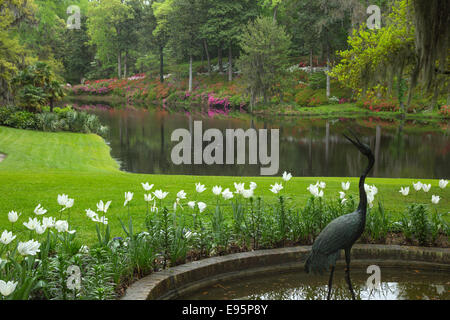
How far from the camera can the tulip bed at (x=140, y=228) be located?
340cm

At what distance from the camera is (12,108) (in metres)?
25.4

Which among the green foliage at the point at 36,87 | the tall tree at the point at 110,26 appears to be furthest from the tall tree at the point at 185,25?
the green foliage at the point at 36,87

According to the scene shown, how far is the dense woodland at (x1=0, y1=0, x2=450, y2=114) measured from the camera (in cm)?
932

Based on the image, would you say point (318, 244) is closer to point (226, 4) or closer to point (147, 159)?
point (147, 159)

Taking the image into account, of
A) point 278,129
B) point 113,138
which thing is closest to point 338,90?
point 278,129

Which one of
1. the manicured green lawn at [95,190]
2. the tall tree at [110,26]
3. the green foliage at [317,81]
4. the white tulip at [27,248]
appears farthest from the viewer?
the tall tree at [110,26]

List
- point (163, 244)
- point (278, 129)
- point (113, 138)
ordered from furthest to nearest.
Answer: point (278, 129) → point (113, 138) → point (163, 244)

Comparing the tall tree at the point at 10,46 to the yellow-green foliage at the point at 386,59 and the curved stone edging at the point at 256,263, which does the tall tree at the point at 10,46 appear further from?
the curved stone edging at the point at 256,263

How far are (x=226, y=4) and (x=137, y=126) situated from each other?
30456mm

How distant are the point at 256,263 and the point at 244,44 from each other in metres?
43.1

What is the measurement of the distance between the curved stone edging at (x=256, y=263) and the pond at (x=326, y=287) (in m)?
0.10

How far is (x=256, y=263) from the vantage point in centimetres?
468

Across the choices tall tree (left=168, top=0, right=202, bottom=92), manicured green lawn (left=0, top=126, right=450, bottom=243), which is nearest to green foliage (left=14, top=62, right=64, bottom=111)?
manicured green lawn (left=0, top=126, right=450, bottom=243)

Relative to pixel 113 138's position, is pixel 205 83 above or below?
above
